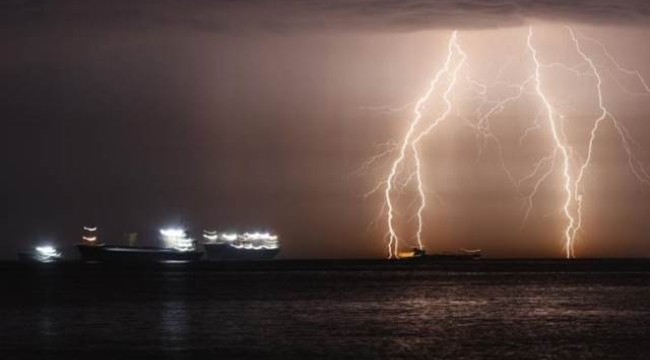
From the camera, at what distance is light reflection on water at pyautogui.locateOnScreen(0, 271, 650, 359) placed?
140ft

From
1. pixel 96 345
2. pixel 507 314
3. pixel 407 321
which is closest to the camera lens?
pixel 96 345

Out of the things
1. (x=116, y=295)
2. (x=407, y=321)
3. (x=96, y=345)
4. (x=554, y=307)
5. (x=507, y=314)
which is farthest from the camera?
(x=116, y=295)

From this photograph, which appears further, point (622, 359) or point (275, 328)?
point (275, 328)

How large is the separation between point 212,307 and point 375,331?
65.2 feet

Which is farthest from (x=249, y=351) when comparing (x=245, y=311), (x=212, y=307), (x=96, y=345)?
(x=212, y=307)

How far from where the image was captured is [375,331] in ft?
161

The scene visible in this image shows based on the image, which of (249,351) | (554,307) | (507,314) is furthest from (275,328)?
(554,307)

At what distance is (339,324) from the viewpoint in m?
53.4

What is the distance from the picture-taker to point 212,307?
220ft

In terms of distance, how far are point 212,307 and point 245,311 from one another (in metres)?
4.69

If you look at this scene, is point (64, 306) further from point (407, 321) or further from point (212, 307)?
point (407, 321)

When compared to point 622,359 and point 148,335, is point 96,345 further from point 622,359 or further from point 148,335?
point 622,359

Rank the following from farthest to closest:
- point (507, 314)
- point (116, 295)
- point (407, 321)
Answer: point (116, 295) → point (507, 314) → point (407, 321)

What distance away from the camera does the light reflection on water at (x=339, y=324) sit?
4266 centimetres
